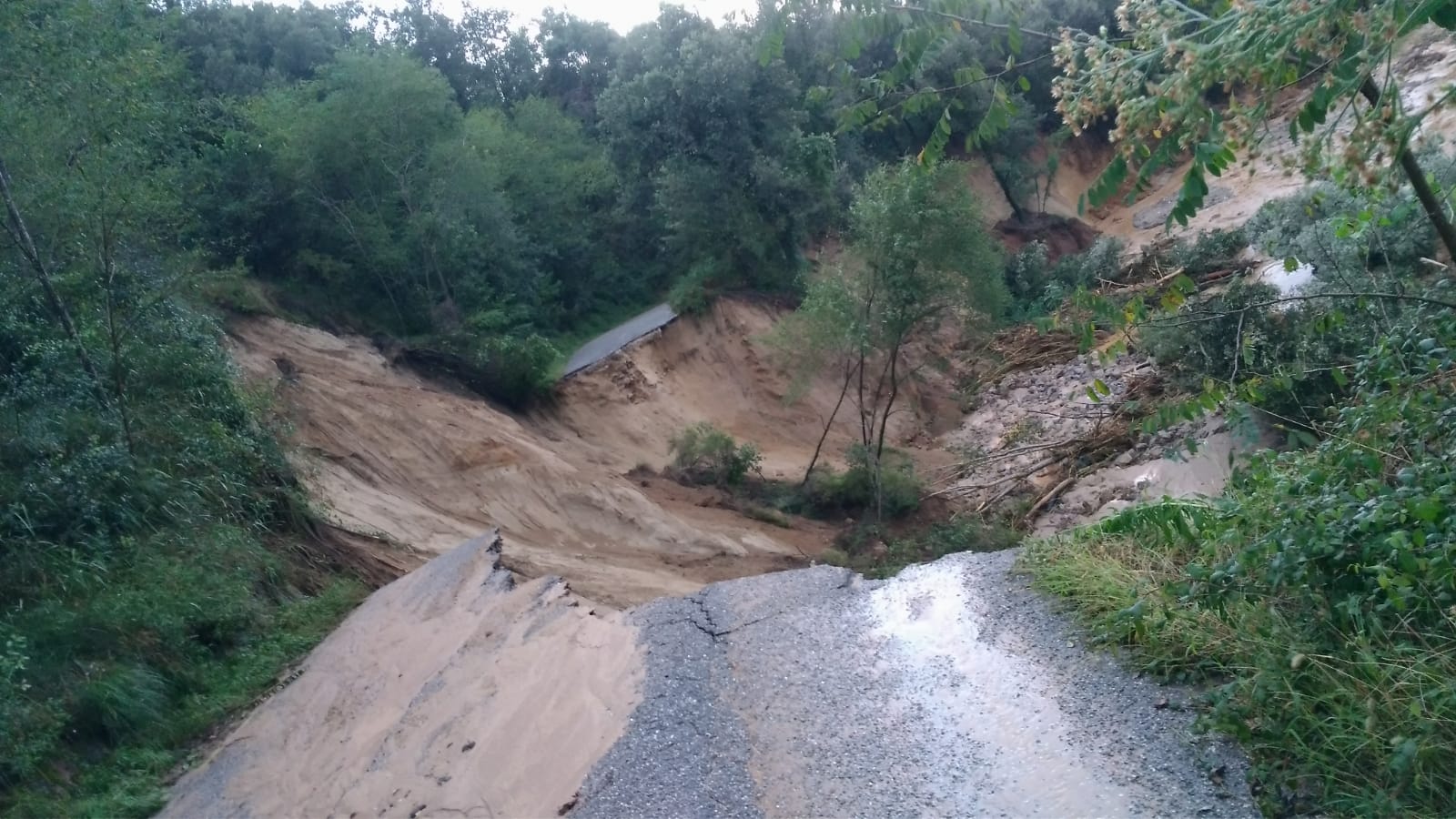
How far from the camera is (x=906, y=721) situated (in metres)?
5.06

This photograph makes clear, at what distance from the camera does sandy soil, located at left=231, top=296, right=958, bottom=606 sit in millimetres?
13836

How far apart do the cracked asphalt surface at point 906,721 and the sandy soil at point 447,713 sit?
0.36m

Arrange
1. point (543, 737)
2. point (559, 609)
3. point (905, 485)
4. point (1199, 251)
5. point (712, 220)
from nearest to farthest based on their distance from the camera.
Answer: point (543, 737) < point (559, 609) < point (905, 485) < point (1199, 251) < point (712, 220)

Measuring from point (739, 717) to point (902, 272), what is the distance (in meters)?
12.9

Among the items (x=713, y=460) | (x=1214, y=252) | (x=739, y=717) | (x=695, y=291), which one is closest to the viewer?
(x=739, y=717)

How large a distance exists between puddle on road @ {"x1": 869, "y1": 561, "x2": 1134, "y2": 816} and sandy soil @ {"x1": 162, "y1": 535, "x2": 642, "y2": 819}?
1.60m

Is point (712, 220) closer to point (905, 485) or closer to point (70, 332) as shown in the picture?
point (905, 485)

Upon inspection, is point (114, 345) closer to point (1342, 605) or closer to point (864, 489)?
point (1342, 605)

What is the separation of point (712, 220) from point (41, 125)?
16.4 metres

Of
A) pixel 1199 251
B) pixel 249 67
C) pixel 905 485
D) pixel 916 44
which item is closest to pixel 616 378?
pixel 905 485

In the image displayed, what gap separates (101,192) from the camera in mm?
10359

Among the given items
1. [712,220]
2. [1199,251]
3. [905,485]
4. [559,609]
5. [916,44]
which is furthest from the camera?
[712,220]

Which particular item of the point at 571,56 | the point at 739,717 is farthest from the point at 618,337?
the point at 739,717

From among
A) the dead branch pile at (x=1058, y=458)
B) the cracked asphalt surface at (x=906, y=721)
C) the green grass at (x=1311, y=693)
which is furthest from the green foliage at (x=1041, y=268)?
the green grass at (x=1311, y=693)
